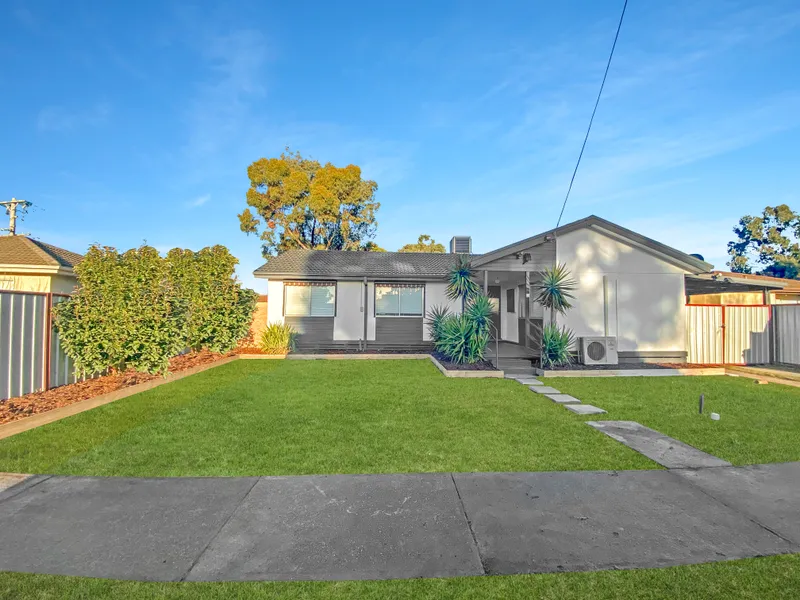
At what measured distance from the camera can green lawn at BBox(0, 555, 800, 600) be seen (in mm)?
2220

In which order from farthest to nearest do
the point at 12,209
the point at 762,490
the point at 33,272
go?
the point at 12,209 < the point at 33,272 < the point at 762,490

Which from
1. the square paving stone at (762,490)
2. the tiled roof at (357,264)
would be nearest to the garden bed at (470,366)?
the tiled roof at (357,264)

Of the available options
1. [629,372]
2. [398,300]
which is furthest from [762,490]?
[398,300]

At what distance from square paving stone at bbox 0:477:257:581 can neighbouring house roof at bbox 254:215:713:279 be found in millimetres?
9357

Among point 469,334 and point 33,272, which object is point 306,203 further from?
point 469,334

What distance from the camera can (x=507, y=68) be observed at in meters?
14.1

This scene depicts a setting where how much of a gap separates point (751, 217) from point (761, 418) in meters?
33.7

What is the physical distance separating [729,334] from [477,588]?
43.8 ft

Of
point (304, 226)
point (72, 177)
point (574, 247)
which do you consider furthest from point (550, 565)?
point (304, 226)

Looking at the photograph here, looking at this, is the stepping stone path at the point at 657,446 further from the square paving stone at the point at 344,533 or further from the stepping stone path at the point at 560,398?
the square paving stone at the point at 344,533

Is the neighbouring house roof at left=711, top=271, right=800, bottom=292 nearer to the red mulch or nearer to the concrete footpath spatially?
the concrete footpath

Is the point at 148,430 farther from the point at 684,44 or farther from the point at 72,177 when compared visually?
the point at 684,44

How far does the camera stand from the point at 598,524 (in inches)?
119

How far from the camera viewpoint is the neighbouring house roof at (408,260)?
11523 mm
